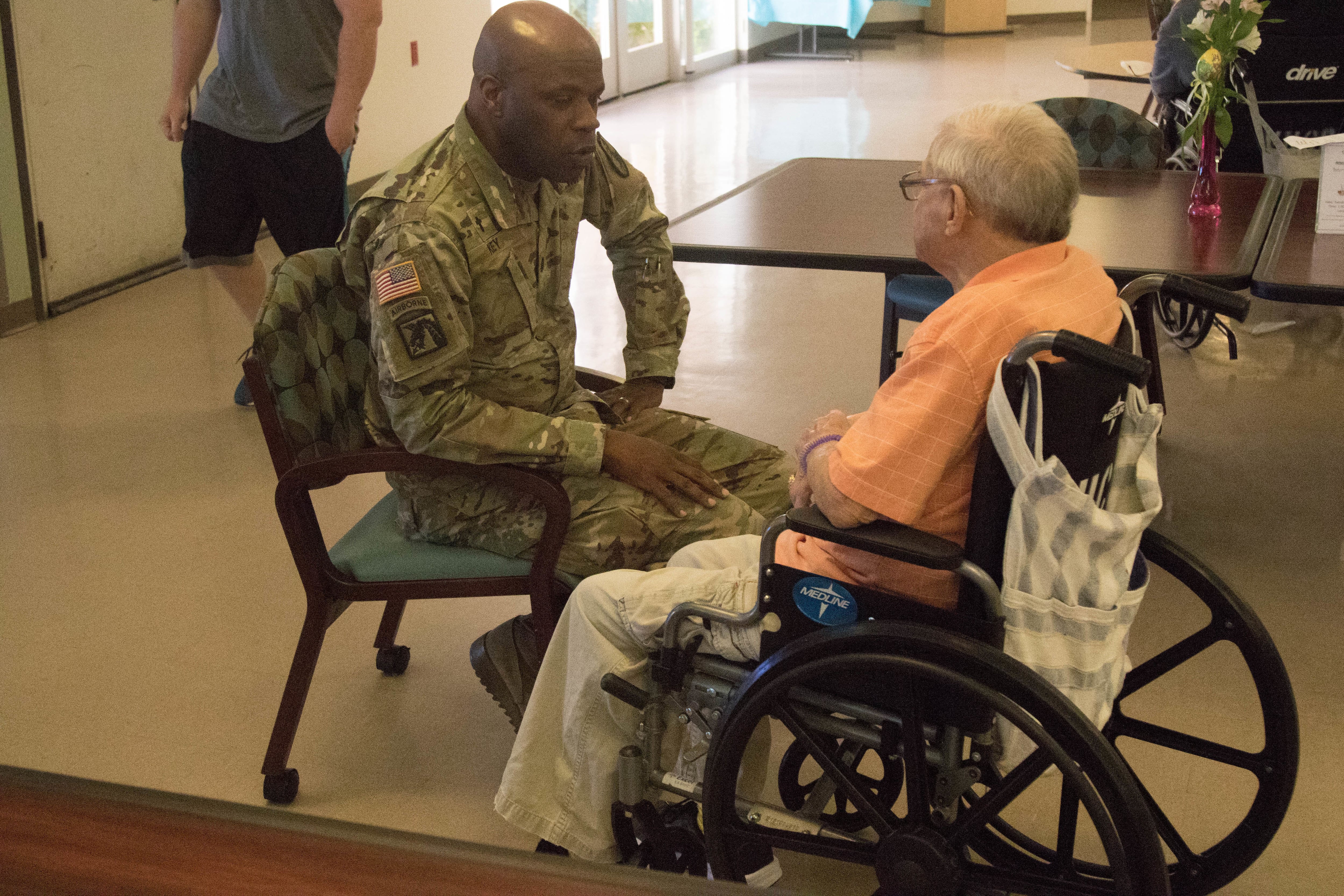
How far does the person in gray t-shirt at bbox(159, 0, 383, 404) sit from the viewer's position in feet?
11.2

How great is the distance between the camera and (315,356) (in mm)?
1955

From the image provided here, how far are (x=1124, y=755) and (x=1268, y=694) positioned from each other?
628 mm

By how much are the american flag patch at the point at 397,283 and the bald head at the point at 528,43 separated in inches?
12.4

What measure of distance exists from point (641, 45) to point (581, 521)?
832cm

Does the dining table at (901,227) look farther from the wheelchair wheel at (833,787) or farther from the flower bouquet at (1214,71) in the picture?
the wheelchair wheel at (833,787)

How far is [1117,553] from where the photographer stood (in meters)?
1.37

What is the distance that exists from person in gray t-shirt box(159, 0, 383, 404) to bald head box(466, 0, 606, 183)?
63.1 inches

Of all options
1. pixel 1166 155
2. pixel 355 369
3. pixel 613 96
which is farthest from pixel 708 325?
pixel 613 96

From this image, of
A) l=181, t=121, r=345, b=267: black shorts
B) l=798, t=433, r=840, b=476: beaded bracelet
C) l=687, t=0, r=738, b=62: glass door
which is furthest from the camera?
l=687, t=0, r=738, b=62: glass door

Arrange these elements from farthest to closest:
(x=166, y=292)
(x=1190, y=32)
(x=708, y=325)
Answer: (x=166, y=292) < (x=708, y=325) < (x=1190, y=32)

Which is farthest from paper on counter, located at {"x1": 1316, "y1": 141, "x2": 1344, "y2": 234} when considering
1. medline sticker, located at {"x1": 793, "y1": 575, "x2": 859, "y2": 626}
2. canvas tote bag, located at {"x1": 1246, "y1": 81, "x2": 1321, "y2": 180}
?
medline sticker, located at {"x1": 793, "y1": 575, "x2": 859, "y2": 626}

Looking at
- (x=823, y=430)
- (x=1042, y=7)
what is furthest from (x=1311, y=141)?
(x=1042, y=7)

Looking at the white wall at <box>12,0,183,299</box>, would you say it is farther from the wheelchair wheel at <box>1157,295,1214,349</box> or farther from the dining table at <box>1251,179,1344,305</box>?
the dining table at <box>1251,179,1344,305</box>

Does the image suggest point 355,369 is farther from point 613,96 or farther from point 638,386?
point 613,96
